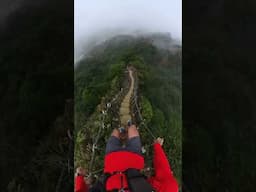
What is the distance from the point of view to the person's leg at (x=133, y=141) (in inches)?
43.9

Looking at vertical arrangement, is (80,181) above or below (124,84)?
below

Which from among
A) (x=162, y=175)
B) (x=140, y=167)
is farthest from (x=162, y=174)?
(x=140, y=167)

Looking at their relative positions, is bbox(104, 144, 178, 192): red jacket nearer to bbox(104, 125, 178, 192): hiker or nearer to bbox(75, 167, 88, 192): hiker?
bbox(104, 125, 178, 192): hiker

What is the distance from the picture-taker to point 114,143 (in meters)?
1.14

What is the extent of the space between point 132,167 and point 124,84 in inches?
12.1

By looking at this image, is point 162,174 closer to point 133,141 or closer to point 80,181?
point 133,141

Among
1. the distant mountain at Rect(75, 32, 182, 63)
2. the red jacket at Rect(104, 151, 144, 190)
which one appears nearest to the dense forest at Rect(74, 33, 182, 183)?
the distant mountain at Rect(75, 32, 182, 63)

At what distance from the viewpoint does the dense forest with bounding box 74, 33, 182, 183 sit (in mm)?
1194

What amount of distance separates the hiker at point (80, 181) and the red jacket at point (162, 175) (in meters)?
0.25
